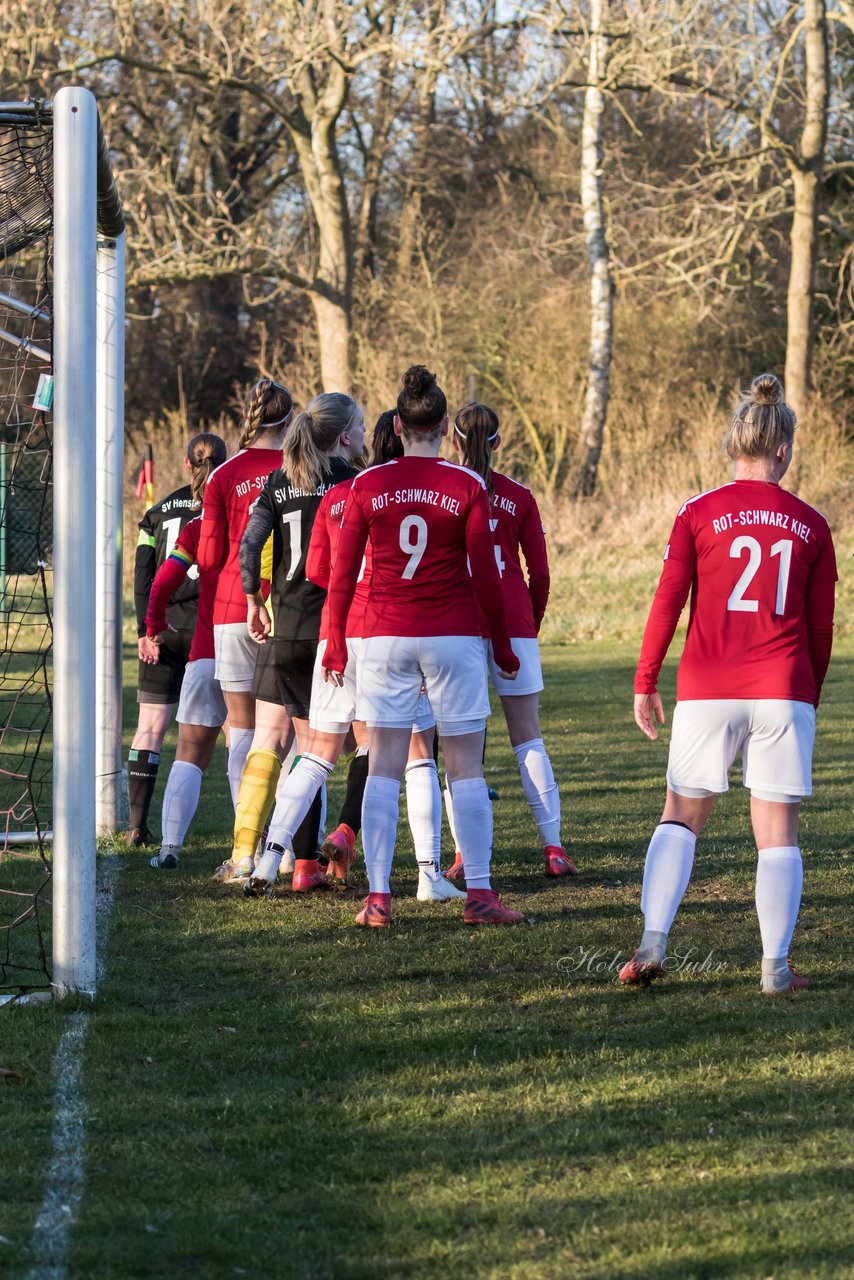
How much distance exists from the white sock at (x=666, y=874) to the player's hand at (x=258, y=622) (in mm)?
2264

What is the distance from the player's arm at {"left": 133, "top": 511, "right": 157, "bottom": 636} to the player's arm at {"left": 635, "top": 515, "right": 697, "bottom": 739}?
10.9 ft

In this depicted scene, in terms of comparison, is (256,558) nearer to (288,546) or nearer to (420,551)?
(288,546)

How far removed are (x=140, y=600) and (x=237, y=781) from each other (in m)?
1.27

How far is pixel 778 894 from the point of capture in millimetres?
4941

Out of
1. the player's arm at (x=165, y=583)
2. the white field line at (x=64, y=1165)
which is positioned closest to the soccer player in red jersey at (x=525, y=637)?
the player's arm at (x=165, y=583)

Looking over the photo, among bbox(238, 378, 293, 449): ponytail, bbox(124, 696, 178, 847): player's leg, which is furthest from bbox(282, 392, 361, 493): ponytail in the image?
bbox(124, 696, 178, 847): player's leg

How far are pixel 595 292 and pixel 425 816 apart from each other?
19984 millimetres

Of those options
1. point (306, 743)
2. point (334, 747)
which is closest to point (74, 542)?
point (334, 747)

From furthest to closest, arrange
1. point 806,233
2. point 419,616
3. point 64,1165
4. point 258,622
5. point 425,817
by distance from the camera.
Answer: point 806,233, point 258,622, point 425,817, point 419,616, point 64,1165

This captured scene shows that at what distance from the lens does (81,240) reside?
5043 mm

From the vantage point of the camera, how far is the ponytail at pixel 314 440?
6484mm

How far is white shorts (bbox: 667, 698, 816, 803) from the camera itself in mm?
4910

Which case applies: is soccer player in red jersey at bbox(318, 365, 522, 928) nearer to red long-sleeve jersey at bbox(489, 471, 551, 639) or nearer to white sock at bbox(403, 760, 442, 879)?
white sock at bbox(403, 760, 442, 879)

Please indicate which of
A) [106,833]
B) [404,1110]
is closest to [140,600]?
[106,833]
